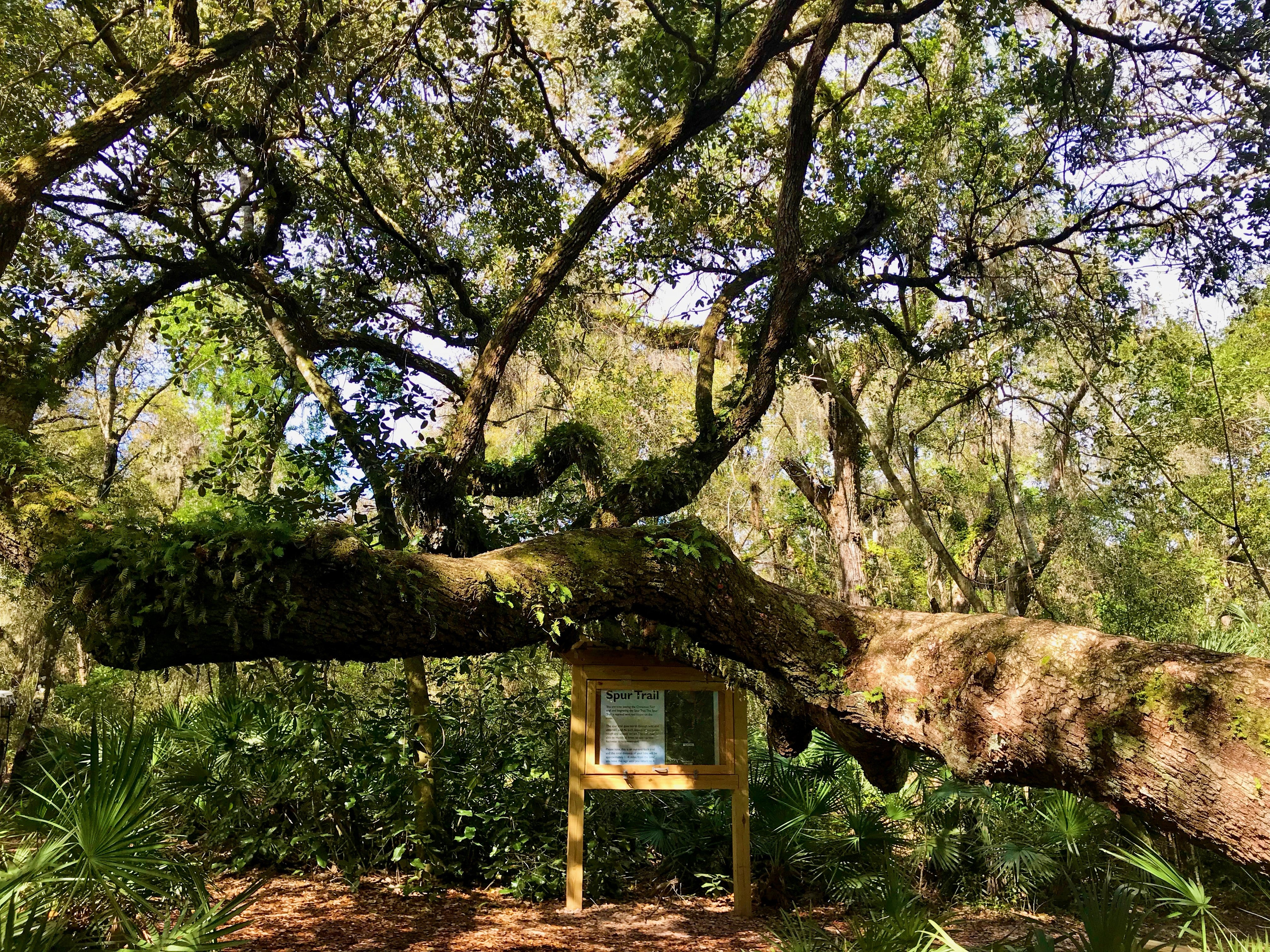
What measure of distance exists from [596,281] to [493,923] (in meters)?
5.95

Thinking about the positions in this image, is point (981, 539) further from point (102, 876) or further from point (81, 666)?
point (81, 666)

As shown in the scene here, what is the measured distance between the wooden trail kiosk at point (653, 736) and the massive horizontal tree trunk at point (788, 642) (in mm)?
1606

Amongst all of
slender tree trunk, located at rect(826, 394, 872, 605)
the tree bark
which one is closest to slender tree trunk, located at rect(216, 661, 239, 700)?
the tree bark

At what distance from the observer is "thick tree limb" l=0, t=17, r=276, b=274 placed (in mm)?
3926

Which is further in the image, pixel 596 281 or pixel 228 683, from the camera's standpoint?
pixel 596 281

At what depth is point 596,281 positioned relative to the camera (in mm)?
8594

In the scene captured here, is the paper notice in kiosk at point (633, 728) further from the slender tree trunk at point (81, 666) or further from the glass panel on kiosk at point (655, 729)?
the slender tree trunk at point (81, 666)

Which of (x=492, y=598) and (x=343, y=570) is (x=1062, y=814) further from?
(x=343, y=570)

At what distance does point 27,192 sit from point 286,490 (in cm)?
216

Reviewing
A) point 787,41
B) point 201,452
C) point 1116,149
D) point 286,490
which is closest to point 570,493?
point 286,490

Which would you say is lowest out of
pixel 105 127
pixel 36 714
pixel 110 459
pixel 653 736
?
pixel 36 714

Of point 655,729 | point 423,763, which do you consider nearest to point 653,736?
point 655,729

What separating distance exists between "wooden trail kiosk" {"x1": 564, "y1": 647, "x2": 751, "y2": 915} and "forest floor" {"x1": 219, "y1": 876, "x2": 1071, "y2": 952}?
32 cm

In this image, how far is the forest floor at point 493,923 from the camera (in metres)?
4.61
